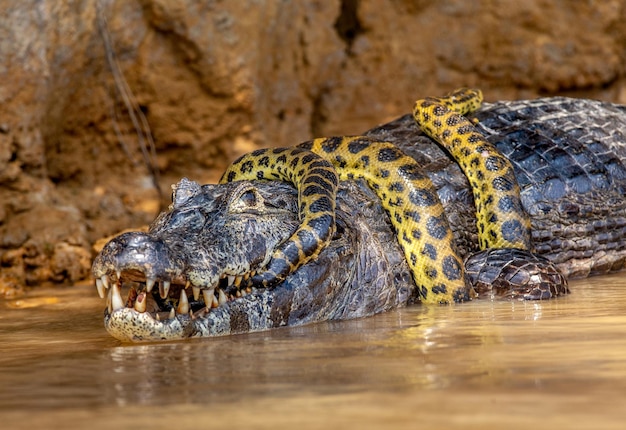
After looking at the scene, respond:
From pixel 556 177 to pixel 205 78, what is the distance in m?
3.55

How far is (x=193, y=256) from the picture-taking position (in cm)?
407

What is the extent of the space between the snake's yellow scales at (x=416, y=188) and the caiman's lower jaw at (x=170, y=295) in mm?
509

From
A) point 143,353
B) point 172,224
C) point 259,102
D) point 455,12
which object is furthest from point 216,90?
point 143,353

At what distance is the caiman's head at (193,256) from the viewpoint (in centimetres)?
384

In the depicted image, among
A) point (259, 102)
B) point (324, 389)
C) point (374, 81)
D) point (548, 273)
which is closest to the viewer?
point (324, 389)

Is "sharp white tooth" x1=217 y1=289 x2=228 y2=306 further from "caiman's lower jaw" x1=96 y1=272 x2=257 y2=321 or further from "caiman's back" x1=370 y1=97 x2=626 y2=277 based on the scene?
"caiman's back" x1=370 y1=97 x2=626 y2=277

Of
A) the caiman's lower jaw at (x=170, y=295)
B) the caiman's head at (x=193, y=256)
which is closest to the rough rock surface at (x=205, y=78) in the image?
the caiman's head at (x=193, y=256)

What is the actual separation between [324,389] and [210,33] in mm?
6142

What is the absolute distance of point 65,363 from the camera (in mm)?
3396

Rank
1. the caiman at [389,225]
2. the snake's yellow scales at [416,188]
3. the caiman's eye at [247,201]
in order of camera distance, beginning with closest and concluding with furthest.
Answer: the caiman at [389,225] < the caiman's eye at [247,201] < the snake's yellow scales at [416,188]

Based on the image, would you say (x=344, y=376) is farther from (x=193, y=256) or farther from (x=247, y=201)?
(x=247, y=201)

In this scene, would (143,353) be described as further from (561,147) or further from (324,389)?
(561,147)

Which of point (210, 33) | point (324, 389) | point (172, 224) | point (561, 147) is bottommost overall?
point (324, 389)

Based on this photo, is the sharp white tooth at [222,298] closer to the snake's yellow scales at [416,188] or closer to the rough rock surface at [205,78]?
the snake's yellow scales at [416,188]
